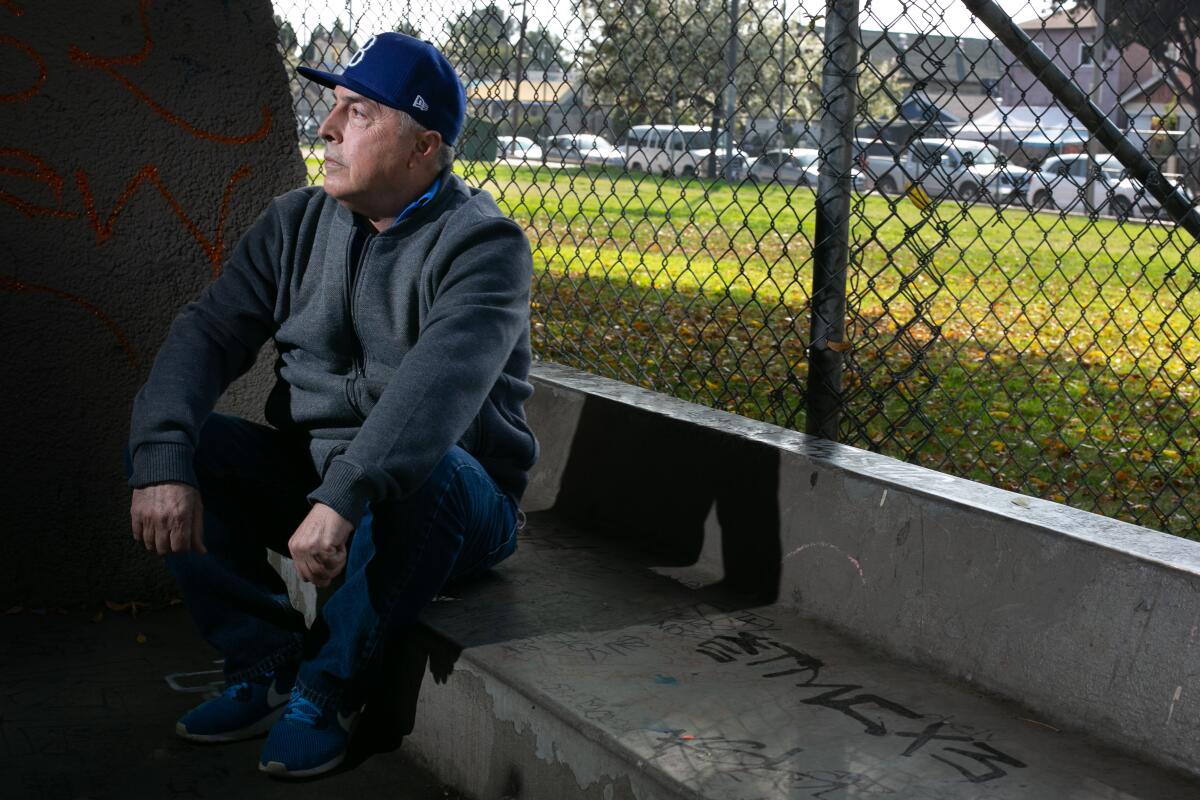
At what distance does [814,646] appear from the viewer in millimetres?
2855

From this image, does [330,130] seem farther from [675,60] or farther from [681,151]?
[681,151]

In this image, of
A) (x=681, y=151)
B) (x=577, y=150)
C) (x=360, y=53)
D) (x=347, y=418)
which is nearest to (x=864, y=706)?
(x=347, y=418)

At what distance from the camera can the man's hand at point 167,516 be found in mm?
2662

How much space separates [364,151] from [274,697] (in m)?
1.26

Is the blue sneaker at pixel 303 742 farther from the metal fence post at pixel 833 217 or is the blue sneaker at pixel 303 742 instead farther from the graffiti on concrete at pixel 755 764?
the metal fence post at pixel 833 217

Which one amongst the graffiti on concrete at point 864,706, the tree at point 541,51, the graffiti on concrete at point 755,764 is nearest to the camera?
the graffiti on concrete at point 755,764

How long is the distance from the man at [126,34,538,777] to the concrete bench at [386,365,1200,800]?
257mm

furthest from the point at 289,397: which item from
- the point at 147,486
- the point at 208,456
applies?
the point at 147,486

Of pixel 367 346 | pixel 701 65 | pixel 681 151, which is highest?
pixel 701 65

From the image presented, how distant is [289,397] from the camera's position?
3.06 meters

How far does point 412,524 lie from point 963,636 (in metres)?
1.17

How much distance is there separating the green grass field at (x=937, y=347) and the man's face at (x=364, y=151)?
1036 mm

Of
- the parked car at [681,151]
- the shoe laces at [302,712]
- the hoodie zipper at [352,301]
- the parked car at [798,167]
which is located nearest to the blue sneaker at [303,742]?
the shoe laces at [302,712]

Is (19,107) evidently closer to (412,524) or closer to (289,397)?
(289,397)
